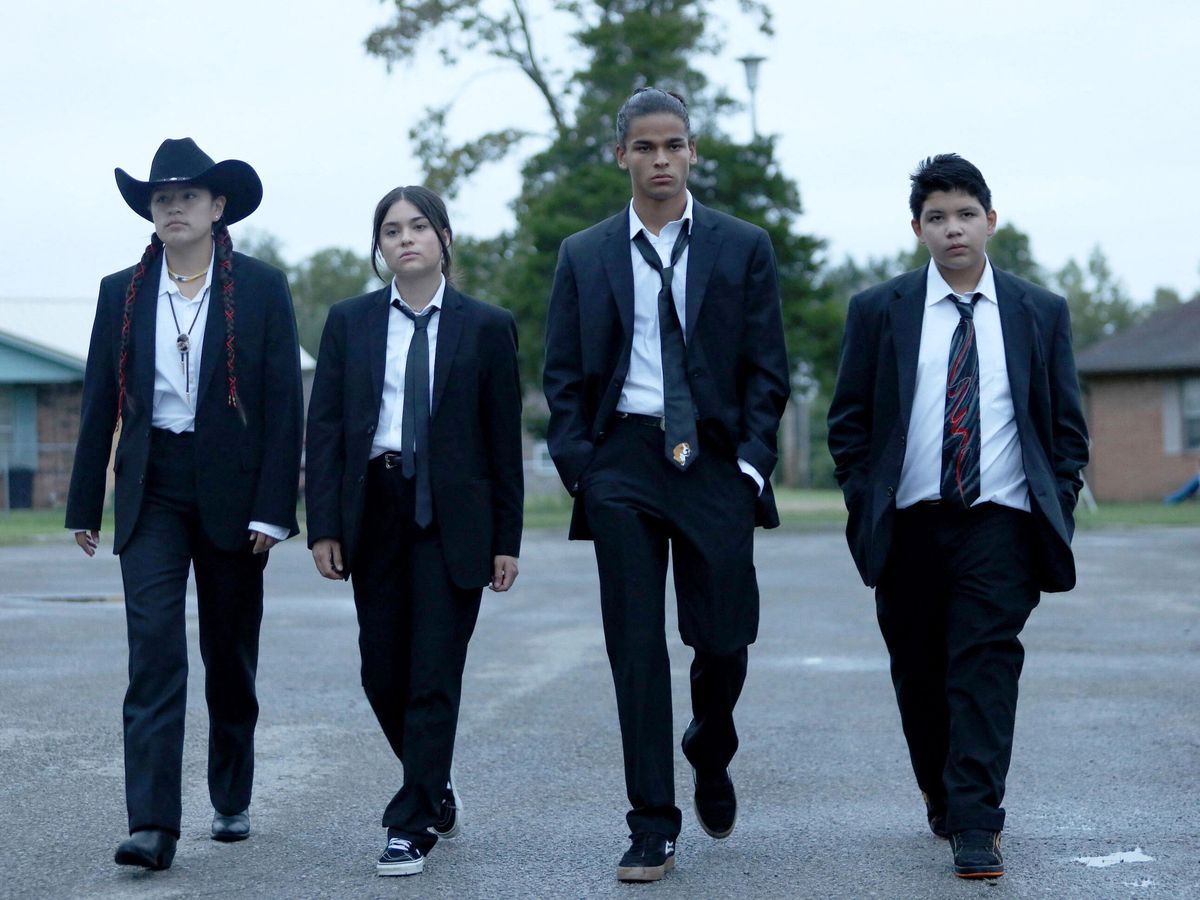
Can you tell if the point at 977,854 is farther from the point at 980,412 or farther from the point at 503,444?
the point at 503,444

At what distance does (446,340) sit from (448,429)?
282 millimetres

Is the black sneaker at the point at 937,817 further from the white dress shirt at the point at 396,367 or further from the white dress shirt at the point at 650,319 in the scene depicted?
the white dress shirt at the point at 396,367

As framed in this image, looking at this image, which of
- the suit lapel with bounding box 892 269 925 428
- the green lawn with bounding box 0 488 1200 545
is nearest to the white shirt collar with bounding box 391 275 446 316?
the suit lapel with bounding box 892 269 925 428

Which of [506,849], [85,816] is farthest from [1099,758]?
[85,816]

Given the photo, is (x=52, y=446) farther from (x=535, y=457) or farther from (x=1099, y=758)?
(x=1099, y=758)

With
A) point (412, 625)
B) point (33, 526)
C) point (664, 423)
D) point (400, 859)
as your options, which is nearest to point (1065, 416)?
point (664, 423)

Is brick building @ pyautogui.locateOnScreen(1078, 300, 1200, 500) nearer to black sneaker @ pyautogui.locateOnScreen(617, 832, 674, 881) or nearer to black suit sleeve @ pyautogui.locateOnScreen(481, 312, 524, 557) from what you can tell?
black suit sleeve @ pyautogui.locateOnScreen(481, 312, 524, 557)

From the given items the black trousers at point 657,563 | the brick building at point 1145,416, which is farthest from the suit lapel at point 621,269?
the brick building at point 1145,416

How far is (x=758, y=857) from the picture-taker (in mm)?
5398

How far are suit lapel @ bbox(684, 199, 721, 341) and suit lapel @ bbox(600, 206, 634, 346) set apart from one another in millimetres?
170

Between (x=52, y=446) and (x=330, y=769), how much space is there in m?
34.2

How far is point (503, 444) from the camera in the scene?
18.4 feet

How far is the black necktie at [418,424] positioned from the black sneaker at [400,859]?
0.94 m

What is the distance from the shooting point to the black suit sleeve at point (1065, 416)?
5430mm
